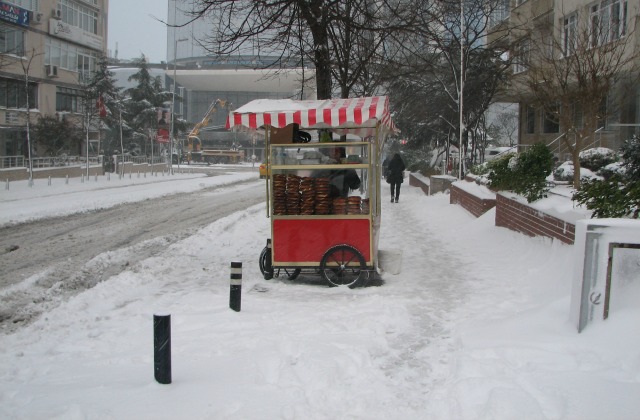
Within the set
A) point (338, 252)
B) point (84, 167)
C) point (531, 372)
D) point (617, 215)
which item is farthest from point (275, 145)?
point (84, 167)

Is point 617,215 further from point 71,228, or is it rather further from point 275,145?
point 71,228

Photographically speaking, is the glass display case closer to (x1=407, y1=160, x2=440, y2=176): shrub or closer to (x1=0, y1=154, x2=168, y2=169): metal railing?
(x1=407, y1=160, x2=440, y2=176): shrub

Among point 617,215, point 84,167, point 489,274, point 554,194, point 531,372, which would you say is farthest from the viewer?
point 84,167

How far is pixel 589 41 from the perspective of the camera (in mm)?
15492

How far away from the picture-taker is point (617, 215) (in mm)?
6609

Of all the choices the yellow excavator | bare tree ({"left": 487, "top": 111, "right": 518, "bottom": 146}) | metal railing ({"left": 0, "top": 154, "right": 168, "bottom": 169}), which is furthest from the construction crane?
bare tree ({"left": 487, "top": 111, "right": 518, "bottom": 146})

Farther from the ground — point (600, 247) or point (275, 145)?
point (275, 145)

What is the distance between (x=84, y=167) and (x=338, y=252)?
36.4m

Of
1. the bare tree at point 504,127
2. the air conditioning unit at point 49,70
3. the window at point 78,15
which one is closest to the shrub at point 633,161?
the bare tree at point 504,127

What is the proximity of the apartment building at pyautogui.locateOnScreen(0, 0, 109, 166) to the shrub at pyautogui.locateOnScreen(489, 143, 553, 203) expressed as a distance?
31610mm

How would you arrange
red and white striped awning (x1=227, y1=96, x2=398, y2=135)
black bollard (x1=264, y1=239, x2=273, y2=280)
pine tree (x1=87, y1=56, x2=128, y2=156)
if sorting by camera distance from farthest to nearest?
pine tree (x1=87, y1=56, x2=128, y2=156)
black bollard (x1=264, y1=239, x2=273, y2=280)
red and white striped awning (x1=227, y1=96, x2=398, y2=135)

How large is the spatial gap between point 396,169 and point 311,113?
14.4 m

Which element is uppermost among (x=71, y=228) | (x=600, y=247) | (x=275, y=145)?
(x=275, y=145)

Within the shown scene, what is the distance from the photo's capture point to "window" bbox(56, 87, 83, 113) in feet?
157
